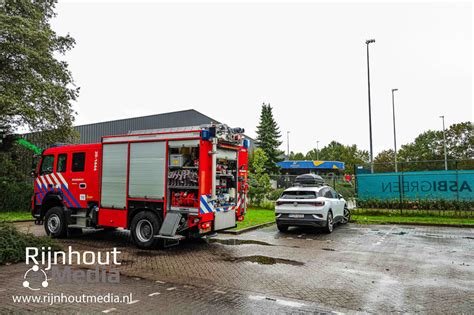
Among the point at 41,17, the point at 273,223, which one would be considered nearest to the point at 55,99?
the point at 41,17

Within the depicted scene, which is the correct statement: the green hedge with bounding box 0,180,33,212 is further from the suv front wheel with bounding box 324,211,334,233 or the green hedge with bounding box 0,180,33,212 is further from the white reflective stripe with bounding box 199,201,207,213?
the suv front wheel with bounding box 324,211,334,233

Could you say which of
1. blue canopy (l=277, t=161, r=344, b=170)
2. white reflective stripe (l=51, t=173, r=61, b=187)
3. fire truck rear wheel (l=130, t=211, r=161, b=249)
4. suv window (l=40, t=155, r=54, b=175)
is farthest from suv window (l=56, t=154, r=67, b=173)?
blue canopy (l=277, t=161, r=344, b=170)

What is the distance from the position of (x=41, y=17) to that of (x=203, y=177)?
1746cm

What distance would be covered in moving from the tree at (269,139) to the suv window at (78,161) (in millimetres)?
36434

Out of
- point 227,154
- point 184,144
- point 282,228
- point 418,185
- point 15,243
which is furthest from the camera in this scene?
point 418,185

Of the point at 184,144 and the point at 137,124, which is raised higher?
the point at 137,124

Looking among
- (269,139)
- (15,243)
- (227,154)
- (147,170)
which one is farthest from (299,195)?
(269,139)

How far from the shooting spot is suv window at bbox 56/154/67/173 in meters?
11.1

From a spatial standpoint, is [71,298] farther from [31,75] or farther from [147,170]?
[31,75]

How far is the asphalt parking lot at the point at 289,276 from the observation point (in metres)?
5.02

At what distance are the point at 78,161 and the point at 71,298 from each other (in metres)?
6.44

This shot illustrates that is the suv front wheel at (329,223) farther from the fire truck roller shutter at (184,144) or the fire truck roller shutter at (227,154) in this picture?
the fire truck roller shutter at (184,144)

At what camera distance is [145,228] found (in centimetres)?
935

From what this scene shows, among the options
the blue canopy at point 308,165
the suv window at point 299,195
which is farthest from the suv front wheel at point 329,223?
the blue canopy at point 308,165
